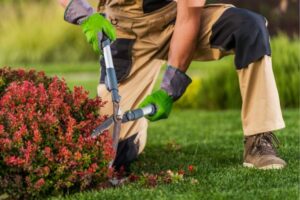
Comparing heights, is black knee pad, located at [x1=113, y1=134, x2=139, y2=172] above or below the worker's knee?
below

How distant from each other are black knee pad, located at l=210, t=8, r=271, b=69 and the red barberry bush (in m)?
0.87

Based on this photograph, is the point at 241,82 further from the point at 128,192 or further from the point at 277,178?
the point at 128,192

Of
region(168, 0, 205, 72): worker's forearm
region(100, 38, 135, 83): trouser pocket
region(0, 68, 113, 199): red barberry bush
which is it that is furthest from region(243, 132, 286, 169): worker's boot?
region(0, 68, 113, 199): red barberry bush

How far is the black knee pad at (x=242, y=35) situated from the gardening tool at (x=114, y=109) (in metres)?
0.61

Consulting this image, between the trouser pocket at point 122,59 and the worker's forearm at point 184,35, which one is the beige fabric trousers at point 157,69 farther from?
the worker's forearm at point 184,35

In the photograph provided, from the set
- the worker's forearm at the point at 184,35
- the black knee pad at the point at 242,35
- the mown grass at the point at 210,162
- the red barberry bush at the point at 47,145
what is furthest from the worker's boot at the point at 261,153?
the red barberry bush at the point at 47,145

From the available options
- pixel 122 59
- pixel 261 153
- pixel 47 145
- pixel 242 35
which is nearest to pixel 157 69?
pixel 122 59

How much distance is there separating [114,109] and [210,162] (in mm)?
1152

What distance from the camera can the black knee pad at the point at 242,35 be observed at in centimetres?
419

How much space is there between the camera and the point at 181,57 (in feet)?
13.7

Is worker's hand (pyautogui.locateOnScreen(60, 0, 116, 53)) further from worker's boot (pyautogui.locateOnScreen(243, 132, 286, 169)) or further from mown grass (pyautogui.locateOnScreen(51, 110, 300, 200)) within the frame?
worker's boot (pyautogui.locateOnScreen(243, 132, 286, 169))

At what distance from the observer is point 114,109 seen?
3799mm

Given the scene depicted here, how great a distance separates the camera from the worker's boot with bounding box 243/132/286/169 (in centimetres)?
429

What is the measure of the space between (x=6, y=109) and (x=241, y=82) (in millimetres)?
1306
